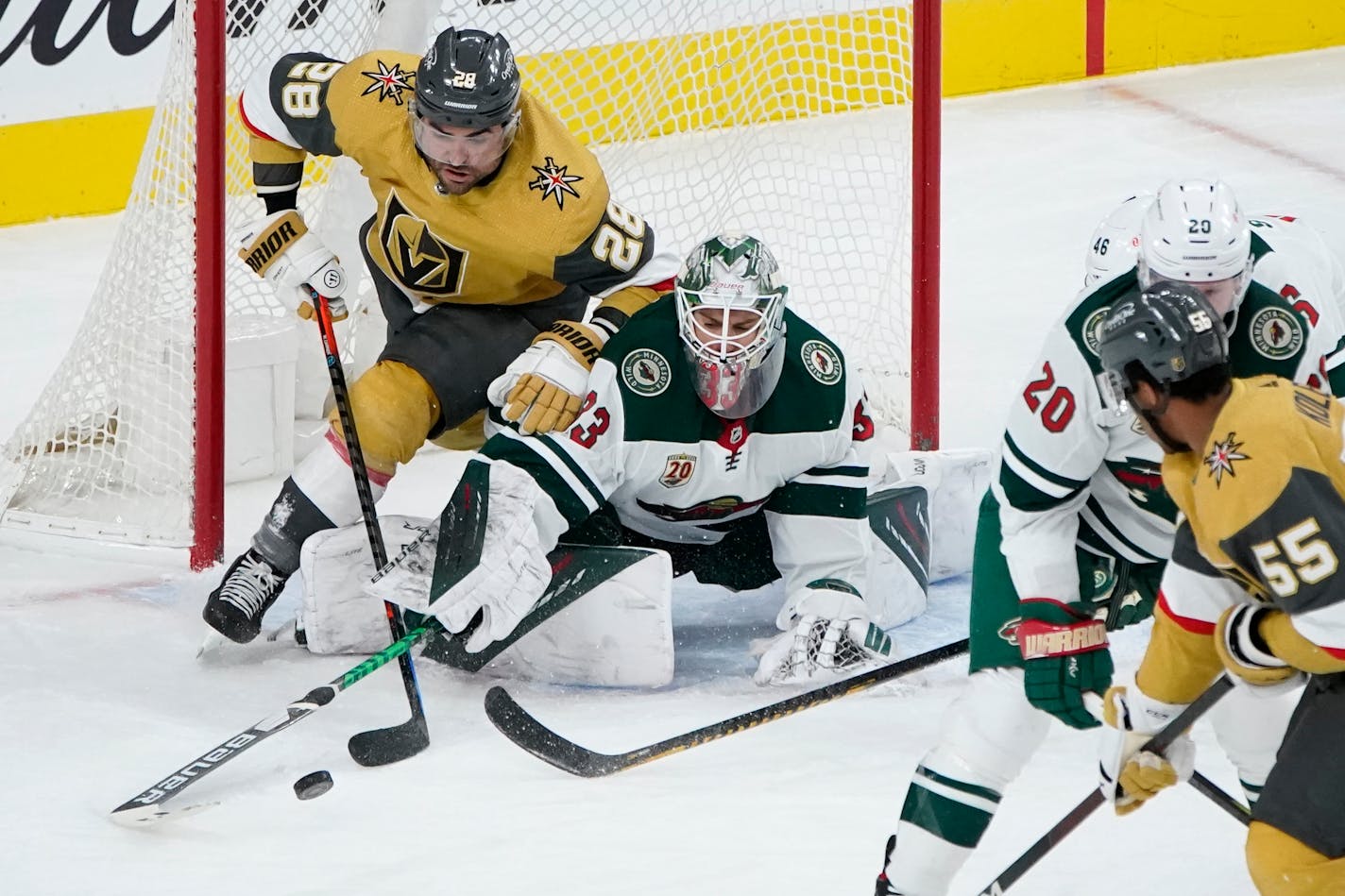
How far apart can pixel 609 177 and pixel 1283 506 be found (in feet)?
10.1

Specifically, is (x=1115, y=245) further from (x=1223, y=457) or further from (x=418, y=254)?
(x=1223, y=457)

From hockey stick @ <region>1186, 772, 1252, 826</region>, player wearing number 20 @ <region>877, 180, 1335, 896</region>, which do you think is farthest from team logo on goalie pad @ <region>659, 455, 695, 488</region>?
hockey stick @ <region>1186, 772, 1252, 826</region>

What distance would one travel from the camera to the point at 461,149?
343 centimetres

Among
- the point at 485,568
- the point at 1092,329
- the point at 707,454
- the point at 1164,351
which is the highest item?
the point at 1164,351

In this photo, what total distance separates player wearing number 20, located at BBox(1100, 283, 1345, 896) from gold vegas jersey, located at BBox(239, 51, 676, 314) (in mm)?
1550

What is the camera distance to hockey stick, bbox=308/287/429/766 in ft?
10.2

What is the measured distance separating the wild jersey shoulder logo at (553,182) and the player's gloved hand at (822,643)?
2.71ft

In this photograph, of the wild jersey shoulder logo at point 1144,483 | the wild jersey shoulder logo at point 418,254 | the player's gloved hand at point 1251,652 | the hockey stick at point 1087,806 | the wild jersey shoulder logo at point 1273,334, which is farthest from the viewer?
the wild jersey shoulder logo at point 418,254

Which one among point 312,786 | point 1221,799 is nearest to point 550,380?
point 312,786

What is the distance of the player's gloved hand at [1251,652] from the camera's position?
2066 mm

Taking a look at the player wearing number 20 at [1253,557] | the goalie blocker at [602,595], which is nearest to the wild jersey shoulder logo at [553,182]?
the goalie blocker at [602,595]

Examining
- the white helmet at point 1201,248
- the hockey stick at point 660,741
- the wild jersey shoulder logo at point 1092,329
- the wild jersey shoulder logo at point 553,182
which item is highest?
the white helmet at point 1201,248

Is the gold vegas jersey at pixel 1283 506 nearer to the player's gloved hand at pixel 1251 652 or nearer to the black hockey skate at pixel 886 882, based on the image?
the player's gloved hand at pixel 1251 652

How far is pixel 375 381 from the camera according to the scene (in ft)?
11.9
